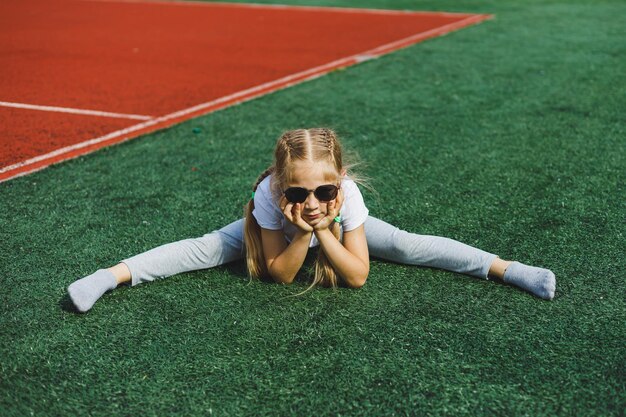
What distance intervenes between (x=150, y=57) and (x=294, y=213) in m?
7.58

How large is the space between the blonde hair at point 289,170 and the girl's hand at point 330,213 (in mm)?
118

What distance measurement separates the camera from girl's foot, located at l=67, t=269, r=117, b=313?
327cm

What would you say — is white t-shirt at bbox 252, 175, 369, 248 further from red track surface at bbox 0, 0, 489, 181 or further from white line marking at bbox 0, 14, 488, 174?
white line marking at bbox 0, 14, 488, 174

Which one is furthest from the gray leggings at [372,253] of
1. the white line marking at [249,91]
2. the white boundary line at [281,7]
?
the white boundary line at [281,7]

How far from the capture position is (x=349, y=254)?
3.43 meters

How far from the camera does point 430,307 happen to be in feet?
11.0

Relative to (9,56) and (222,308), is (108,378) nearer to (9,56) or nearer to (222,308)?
(222,308)

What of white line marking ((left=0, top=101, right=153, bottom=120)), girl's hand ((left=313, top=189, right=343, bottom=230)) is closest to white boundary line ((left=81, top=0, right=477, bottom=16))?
white line marking ((left=0, top=101, right=153, bottom=120))

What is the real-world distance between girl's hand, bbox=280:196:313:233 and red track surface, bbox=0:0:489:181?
2.90 m

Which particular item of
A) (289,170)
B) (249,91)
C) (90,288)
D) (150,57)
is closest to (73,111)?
(249,91)

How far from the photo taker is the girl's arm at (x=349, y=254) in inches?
133

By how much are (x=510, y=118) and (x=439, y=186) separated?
2170mm

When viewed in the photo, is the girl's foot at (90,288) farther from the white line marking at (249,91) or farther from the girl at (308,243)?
the white line marking at (249,91)

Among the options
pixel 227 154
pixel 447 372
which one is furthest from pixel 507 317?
pixel 227 154
